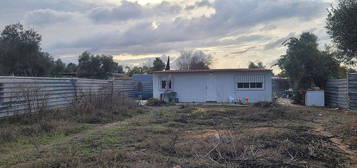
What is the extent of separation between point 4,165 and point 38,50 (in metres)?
29.0

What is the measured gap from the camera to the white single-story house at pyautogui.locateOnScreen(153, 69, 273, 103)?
22969mm

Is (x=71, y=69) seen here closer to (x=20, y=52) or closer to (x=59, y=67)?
(x=59, y=67)

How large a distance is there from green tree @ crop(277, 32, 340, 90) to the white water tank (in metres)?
1.37

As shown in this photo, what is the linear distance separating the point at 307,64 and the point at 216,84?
6.67 m

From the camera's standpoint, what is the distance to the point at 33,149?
24.9 ft

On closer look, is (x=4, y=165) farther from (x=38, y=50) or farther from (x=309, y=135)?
(x=38, y=50)

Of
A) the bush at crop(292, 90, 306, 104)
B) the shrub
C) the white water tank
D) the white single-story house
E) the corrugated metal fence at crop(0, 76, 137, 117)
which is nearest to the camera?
the shrub

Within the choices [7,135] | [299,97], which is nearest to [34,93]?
[7,135]

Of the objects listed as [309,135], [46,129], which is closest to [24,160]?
[46,129]

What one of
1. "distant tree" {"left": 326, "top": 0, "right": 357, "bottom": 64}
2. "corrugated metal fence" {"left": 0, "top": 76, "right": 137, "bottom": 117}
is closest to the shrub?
"corrugated metal fence" {"left": 0, "top": 76, "right": 137, "bottom": 117}

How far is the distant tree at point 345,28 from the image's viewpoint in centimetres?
1173

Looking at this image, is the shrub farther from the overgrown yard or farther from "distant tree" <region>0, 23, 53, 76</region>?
"distant tree" <region>0, 23, 53, 76</region>

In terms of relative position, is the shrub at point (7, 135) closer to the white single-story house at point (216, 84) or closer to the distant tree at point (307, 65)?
the white single-story house at point (216, 84)

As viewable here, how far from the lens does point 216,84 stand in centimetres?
2394
